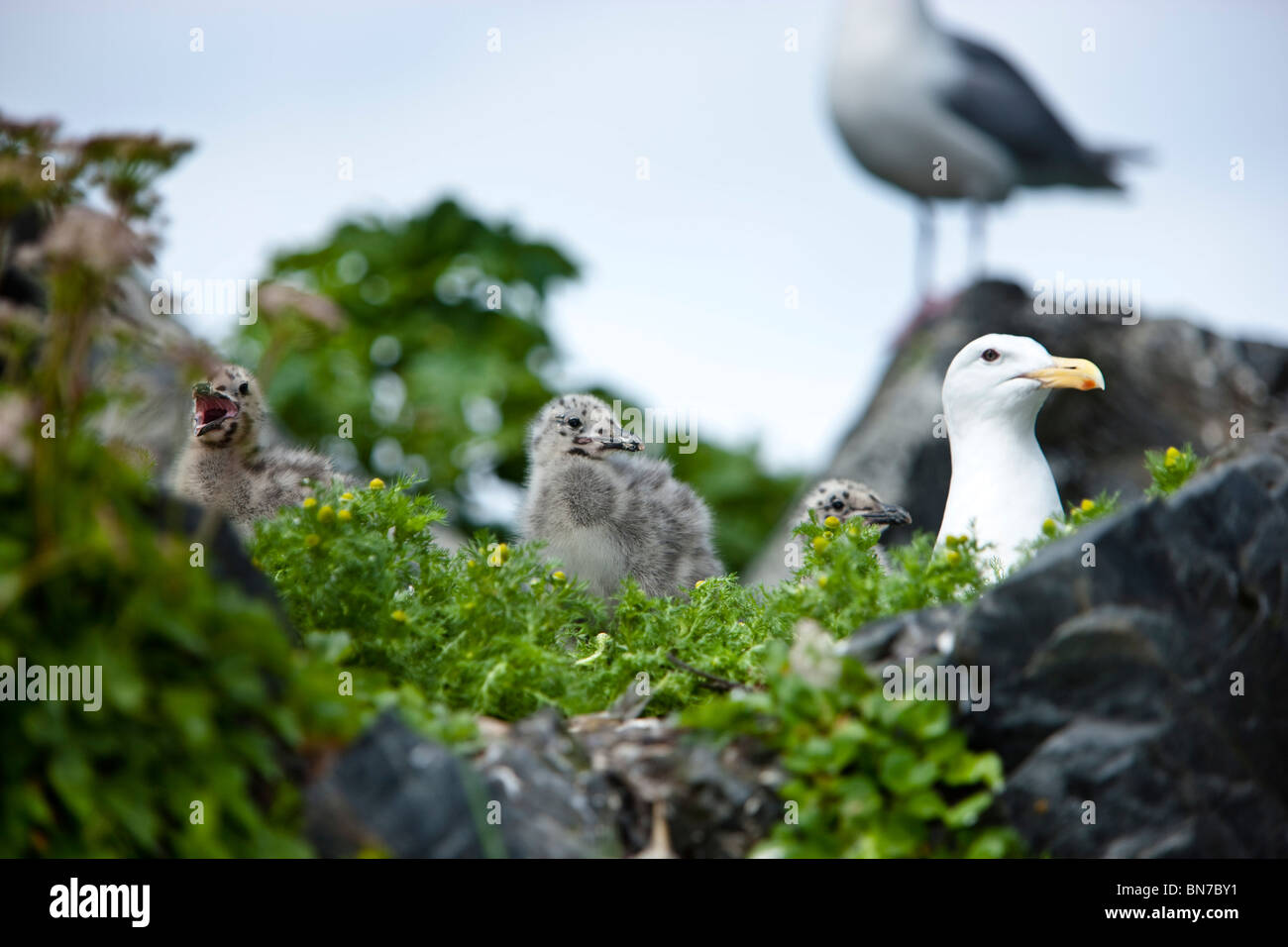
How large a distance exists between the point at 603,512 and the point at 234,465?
164 centimetres

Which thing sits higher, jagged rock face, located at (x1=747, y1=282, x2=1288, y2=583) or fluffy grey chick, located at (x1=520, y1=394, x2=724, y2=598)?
jagged rock face, located at (x1=747, y1=282, x2=1288, y2=583)

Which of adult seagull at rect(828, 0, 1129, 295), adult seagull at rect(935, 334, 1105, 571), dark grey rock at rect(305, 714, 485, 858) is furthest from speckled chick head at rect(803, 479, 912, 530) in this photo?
adult seagull at rect(828, 0, 1129, 295)

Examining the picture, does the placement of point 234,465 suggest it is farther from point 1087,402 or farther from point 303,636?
point 1087,402

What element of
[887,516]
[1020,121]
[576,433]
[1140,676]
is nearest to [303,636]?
[576,433]

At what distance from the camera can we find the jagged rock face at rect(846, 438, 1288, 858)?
12.0 ft

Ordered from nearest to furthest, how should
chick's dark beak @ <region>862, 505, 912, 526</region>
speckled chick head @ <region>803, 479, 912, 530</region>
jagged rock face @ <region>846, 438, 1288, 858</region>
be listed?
jagged rock face @ <region>846, 438, 1288, 858</region>, chick's dark beak @ <region>862, 505, 912, 526</region>, speckled chick head @ <region>803, 479, 912, 530</region>

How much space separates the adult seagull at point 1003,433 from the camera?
517 cm

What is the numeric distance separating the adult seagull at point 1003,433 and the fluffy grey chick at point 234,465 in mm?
2681

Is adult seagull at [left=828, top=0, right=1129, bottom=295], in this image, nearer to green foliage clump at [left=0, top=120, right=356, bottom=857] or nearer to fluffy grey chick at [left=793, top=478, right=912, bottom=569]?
fluffy grey chick at [left=793, top=478, right=912, bottom=569]

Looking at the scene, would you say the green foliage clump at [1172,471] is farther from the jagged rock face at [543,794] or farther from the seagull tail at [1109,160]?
the seagull tail at [1109,160]
